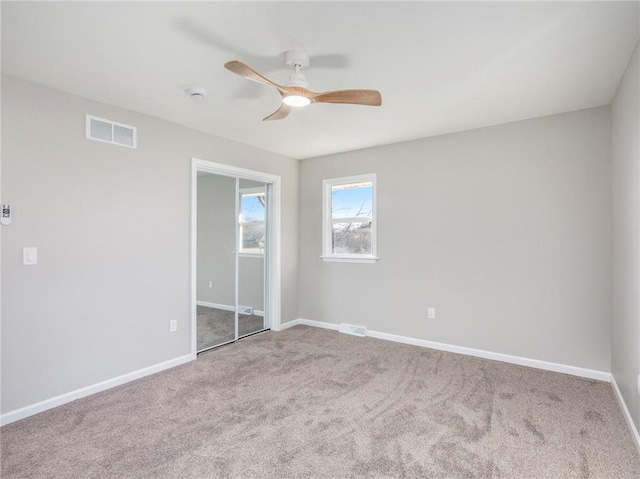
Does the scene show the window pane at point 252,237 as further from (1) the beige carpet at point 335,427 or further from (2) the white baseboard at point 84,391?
(1) the beige carpet at point 335,427

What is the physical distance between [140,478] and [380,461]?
135cm

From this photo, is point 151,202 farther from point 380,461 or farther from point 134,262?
point 380,461

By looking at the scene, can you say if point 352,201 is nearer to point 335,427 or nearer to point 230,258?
point 230,258

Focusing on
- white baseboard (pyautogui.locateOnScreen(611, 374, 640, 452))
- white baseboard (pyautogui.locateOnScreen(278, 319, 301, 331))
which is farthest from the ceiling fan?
white baseboard (pyautogui.locateOnScreen(278, 319, 301, 331))

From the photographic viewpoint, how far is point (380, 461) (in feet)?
6.44

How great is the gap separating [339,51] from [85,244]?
251 cm

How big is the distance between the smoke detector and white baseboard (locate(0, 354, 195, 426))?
Result: 99.3 inches

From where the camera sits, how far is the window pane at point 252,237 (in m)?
4.47

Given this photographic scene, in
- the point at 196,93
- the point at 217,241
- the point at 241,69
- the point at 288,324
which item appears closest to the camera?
the point at 241,69

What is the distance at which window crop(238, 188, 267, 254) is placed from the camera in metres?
4.43

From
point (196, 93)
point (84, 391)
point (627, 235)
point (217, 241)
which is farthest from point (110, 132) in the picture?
point (627, 235)

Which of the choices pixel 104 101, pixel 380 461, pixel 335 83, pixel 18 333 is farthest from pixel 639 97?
pixel 18 333

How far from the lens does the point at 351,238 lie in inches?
185

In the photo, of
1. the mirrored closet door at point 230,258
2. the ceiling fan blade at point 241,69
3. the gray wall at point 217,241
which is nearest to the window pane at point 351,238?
the mirrored closet door at point 230,258
